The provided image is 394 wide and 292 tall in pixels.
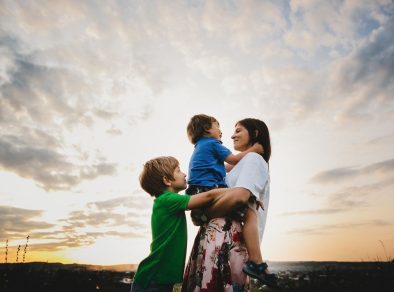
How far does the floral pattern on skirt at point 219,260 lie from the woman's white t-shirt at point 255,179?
0.35 meters

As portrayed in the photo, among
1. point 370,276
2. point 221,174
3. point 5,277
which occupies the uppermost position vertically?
point 221,174

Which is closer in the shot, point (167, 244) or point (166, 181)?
point (167, 244)

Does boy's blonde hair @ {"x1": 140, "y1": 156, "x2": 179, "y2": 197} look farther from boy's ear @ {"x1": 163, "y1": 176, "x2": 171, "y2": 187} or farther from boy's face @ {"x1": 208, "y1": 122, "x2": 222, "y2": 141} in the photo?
boy's face @ {"x1": 208, "y1": 122, "x2": 222, "y2": 141}

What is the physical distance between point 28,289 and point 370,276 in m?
10.9

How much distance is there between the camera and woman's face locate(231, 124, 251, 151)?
3.64 meters

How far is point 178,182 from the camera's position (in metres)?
3.32

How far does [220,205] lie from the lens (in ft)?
8.77

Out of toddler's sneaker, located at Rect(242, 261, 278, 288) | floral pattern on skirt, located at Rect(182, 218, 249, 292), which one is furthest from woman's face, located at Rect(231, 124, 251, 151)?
toddler's sneaker, located at Rect(242, 261, 278, 288)

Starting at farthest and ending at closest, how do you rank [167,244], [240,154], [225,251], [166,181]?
[240,154] < [166,181] < [167,244] < [225,251]

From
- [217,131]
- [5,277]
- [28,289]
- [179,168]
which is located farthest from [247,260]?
[5,277]

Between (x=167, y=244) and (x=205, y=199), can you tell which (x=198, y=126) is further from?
(x=167, y=244)

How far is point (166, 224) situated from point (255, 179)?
1015 millimetres

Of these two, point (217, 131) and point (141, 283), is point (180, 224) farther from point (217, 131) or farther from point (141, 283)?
point (217, 131)

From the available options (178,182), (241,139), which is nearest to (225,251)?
(178,182)
